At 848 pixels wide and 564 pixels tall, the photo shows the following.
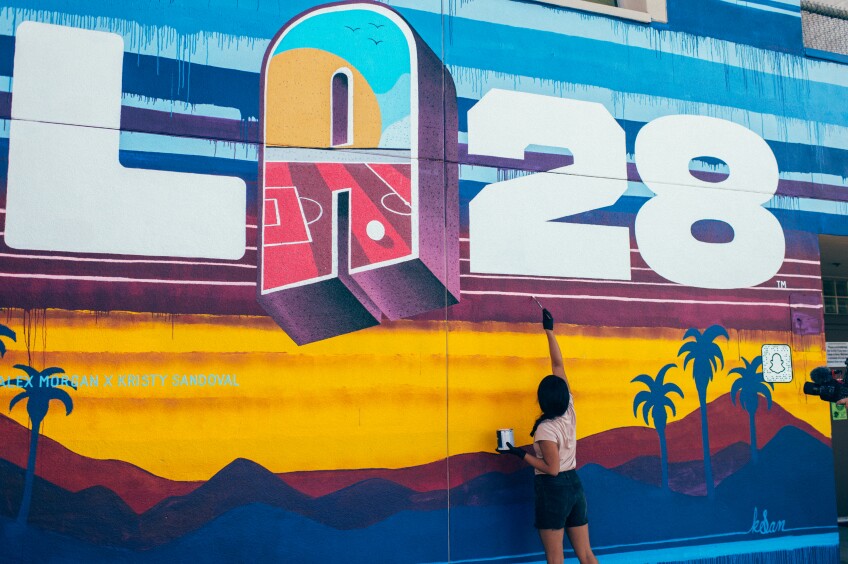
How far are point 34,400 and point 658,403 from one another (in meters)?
4.63

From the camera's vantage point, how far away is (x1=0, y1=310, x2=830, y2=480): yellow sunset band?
4.89 m

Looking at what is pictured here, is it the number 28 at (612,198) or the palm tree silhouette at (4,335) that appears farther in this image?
the number 28 at (612,198)

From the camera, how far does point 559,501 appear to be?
17.2 ft

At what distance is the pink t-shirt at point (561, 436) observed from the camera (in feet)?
17.2

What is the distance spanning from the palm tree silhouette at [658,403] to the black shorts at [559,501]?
49.7 inches

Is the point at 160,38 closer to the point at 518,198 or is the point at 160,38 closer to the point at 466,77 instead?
the point at 466,77

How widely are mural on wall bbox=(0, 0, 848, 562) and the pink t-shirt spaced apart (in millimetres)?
610

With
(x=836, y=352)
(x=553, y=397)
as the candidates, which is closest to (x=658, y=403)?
(x=553, y=397)

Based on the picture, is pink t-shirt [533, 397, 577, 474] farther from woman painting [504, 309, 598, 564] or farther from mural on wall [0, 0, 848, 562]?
mural on wall [0, 0, 848, 562]

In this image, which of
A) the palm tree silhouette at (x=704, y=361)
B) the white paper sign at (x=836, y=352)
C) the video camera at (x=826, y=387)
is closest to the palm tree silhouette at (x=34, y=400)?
the palm tree silhouette at (x=704, y=361)

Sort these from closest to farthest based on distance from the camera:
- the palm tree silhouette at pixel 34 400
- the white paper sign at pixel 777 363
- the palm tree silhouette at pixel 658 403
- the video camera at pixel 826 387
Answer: the palm tree silhouette at pixel 34 400, the video camera at pixel 826 387, the palm tree silhouette at pixel 658 403, the white paper sign at pixel 777 363

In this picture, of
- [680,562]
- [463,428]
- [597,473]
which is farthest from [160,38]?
[680,562]

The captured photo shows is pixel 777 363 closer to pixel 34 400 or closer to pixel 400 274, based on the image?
pixel 400 274
